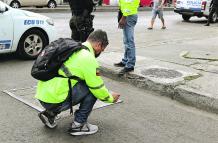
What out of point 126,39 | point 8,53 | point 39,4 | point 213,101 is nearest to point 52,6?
point 39,4

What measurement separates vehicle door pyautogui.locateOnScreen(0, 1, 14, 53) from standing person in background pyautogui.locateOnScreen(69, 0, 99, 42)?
48.4 inches

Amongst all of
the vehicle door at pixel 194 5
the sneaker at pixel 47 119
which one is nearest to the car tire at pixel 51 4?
the vehicle door at pixel 194 5

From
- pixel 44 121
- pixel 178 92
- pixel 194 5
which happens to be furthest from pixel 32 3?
pixel 44 121

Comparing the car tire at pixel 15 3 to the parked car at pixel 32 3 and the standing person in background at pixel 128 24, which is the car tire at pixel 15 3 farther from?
the standing person in background at pixel 128 24

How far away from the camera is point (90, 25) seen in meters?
7.46

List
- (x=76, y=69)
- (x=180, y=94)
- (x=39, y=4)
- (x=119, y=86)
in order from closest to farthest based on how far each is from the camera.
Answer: (x=76, y=69)
(x=180, y=94)
(x=119, y=86)
(x=39, y=4)

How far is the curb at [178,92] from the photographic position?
5.53 metres

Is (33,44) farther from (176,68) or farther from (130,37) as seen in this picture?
(176,68)

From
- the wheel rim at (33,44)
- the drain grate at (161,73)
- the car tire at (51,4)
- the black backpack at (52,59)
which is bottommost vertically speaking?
the car tire at (51,4)

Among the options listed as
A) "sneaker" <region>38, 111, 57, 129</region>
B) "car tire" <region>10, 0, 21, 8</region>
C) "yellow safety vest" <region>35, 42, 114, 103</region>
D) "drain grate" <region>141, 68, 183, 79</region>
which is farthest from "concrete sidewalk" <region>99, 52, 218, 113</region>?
"car tire" <region>10, 0, 21, 8</region>

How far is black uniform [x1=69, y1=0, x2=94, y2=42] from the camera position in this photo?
7.22 meters

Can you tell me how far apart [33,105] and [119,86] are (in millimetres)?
1672

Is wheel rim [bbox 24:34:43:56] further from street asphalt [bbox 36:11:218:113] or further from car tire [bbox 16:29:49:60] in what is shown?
street asphalt [bbox 36:11:218:113]

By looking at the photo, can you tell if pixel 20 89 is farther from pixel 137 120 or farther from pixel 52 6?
pixel 52 6
